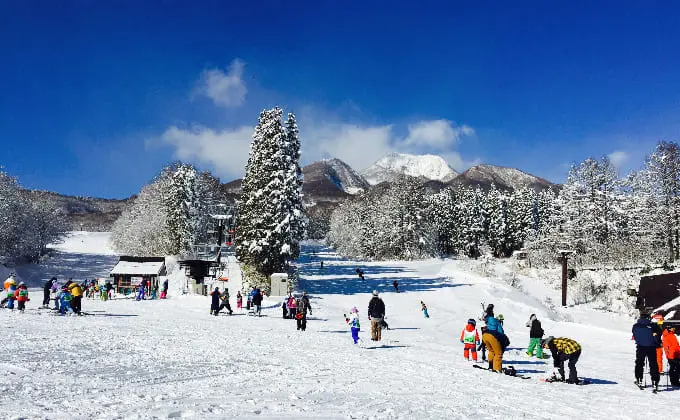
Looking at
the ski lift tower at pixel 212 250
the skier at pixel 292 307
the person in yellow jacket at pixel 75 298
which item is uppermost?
the ski lift tower at pixel 212 250

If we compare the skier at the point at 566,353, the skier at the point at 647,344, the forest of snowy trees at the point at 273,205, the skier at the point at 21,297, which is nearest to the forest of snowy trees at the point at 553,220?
the forest of snowy trees at the point at 273,205

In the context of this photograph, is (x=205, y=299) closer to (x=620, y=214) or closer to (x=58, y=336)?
(x=58, y=336)

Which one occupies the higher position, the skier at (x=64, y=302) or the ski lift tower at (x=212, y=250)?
the ski lift tower at (x=212, y=250)

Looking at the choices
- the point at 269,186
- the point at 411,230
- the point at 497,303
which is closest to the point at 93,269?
the point at 269,186

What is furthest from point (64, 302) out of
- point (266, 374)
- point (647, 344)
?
→ point (647, 344)

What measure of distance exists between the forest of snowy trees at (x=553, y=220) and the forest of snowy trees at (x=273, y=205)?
105 ft

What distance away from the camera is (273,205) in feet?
129

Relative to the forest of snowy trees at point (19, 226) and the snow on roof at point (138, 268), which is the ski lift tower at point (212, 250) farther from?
the forest of snowy trees at point (19, 226)

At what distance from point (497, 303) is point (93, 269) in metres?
55.5

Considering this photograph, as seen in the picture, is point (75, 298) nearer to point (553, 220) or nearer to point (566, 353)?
point (566, 353)

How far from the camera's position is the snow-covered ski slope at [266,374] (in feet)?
23.0

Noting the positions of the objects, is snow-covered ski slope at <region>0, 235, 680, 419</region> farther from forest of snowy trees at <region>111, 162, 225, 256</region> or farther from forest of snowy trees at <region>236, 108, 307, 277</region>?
forest of snowy trees at <region>111, 162, 225, 256</region>

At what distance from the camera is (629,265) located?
4469 centimetres

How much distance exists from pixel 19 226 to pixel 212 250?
2353 centimetres
